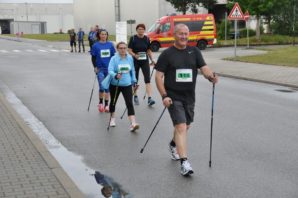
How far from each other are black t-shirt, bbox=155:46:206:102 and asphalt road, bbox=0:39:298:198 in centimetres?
99

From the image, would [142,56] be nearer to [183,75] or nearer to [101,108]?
[101,108]

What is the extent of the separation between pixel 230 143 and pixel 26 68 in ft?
54.3

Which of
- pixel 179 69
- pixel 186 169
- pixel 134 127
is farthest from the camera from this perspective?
pixel 134 127

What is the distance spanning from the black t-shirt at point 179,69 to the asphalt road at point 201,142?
99 centimetres

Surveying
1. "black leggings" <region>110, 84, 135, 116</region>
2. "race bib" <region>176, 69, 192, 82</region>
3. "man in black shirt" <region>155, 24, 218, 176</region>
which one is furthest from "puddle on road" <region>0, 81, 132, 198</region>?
"race bib" <region>176, 69, 192, 82</region>

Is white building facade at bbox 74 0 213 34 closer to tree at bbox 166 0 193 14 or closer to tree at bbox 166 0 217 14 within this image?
tree at bbox 166 0 217 14

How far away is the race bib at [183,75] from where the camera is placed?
656 centimetres

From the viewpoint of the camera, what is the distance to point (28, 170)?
6430mm

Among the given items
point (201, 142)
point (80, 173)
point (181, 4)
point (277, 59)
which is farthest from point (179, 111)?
point (181, 4)

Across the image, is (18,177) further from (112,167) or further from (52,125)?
(52,125)

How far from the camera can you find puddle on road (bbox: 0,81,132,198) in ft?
19.4

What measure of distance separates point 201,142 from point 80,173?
92.0 inches

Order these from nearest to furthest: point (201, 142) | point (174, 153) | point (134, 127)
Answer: point (174, 153)
point (201, 142)
point (134, 127)

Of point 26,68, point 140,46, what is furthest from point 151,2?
point 140,46
